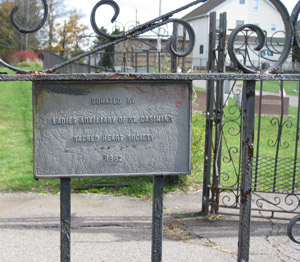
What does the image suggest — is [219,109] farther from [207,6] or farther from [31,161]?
[31,161]

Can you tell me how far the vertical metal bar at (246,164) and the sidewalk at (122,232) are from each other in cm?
129

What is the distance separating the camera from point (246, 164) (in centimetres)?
287

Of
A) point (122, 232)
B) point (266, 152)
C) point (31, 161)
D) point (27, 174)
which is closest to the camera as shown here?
point (122, 232)

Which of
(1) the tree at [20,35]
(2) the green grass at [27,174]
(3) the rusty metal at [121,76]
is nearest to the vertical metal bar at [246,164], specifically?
(3) the rusty metal at [121,76]

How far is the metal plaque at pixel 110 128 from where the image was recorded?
268 centimetres

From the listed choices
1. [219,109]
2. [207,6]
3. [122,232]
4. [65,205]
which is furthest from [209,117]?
[65,205]

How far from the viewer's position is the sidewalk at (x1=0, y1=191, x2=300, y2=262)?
13.8ft

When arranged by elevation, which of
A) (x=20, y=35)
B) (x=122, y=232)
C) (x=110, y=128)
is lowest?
(x=122, y=232)

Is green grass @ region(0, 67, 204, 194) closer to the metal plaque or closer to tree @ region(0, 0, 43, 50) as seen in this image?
the metal plaque

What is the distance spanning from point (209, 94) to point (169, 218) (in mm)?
A: 1496

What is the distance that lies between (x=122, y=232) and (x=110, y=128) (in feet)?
7.62

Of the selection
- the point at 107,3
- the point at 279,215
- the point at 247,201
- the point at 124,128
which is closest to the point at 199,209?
the point at 279,215

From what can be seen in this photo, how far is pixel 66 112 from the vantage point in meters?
2.68

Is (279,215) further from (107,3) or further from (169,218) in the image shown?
(107,3)
